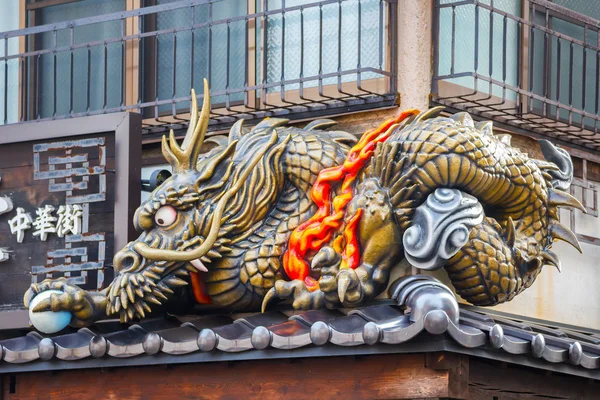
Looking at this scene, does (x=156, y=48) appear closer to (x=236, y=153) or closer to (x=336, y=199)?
(x=236, y=153)

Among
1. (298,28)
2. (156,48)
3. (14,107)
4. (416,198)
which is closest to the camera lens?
(416,198)

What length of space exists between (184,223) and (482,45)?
295cm

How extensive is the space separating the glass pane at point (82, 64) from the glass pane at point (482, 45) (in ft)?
11.2

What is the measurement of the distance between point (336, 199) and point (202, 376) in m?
1.63

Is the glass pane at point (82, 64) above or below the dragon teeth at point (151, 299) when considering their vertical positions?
above

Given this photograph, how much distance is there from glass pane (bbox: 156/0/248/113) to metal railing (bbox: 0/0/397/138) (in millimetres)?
Answer: 12

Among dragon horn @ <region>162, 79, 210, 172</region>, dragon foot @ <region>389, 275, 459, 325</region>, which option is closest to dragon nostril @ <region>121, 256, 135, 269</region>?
dragon horn @ <region>162, 79, 210, 172</region>

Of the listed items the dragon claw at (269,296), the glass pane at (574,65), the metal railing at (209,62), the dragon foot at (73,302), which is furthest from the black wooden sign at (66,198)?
the glass pane at (574,65)

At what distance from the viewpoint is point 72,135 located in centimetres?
1225

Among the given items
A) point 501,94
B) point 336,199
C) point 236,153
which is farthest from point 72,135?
point 501,94

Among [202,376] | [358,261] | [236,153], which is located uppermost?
[236,153]

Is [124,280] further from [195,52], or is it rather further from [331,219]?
[195,52]

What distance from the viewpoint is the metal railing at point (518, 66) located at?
38.8 ft

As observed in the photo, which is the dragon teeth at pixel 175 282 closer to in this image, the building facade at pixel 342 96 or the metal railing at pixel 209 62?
the building facade at pixel 342 96
